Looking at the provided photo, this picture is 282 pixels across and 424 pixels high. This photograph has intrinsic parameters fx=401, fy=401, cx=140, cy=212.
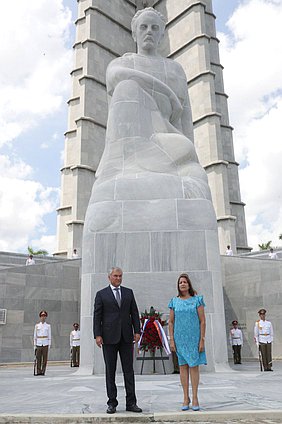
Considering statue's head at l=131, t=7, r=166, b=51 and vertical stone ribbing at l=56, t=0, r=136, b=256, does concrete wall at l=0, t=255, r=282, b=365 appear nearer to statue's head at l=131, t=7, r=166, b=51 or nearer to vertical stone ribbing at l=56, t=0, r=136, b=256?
statue's head at l=131, t=7, r=166, b=51

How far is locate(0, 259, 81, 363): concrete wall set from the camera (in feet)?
47.2

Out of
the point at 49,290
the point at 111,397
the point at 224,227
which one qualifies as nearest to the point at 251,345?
the point at 49,290

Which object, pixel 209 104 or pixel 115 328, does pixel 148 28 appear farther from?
pixel 209 104

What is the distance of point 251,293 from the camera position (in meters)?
15.1

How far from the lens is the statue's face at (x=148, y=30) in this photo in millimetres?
11430

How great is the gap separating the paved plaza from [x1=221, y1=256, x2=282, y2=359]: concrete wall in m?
8.31

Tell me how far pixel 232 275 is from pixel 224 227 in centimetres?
1551

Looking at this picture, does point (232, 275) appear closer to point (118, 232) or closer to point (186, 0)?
point (118, 232)

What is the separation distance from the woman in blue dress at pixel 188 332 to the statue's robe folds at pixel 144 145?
471cm

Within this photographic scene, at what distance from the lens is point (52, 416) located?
351 cm

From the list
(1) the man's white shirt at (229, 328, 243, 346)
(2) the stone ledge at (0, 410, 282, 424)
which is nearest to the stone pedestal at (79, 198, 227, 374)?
(1) the man's white shirt at (229, 328, 243, 346)

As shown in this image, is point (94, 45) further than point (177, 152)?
Yes

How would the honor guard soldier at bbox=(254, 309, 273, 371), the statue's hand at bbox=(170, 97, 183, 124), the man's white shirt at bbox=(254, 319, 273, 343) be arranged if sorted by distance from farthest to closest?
the statue's hand at bbox=(170, 97, 183, 124)
the man's white shirt at bbox=(254, 319, 273, 343)
the honor guard soldier at bbox=(254, 309, 273, 371)

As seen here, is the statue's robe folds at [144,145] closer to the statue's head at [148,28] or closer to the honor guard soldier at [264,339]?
the statue's head at [148,28]
